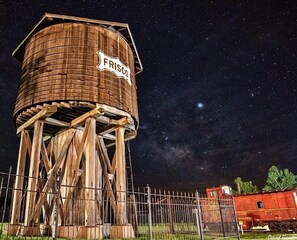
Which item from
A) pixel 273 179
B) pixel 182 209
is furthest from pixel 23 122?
pixel 273 179

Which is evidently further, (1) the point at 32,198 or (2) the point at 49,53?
(2) the point at 49,53

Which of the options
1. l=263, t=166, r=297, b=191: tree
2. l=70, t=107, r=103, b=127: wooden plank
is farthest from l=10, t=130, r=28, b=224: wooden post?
l=263, t=166, r=297, b=191: tree

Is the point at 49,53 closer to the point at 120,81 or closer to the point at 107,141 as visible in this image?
the point at 120,81

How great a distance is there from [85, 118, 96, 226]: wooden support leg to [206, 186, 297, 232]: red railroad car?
565 inches

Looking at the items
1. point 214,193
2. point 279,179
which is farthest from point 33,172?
point 279,179

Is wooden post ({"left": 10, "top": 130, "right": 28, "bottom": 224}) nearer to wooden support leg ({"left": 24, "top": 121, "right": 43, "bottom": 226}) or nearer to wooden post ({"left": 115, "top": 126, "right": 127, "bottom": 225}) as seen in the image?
wooden support leg ({"left": 24, "top": 121, "right": 43, "bottom": 226})

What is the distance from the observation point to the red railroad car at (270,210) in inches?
678

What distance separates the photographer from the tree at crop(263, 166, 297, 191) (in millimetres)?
42656

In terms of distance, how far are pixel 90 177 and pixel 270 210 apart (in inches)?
593

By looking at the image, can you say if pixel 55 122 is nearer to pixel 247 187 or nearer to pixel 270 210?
pixel 270 210

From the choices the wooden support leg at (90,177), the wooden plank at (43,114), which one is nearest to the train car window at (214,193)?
the wooden support leg at (90,177)

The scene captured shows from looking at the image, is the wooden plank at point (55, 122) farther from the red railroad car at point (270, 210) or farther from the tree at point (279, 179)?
the tree at point (279, 179)

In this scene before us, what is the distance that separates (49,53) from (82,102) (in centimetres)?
267

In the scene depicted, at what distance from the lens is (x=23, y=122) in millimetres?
10445
